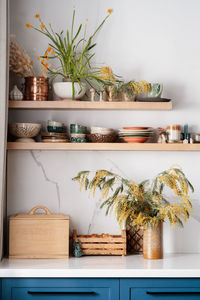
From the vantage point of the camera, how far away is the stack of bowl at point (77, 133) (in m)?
2.73

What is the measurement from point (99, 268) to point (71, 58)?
51.9 inches

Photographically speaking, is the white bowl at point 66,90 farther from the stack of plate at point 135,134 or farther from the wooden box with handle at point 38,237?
the wooden box with handle at point 38,237

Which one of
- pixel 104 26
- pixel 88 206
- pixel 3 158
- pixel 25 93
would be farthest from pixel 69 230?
pixel 104 26

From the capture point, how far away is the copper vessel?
2.74m

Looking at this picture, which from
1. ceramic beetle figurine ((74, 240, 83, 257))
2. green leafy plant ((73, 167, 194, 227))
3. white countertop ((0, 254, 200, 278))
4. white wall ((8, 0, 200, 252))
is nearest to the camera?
white countertop ((0, 254, 200, 278))

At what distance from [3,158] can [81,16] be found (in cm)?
110

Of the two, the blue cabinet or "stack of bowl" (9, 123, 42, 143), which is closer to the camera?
the blue cabinet

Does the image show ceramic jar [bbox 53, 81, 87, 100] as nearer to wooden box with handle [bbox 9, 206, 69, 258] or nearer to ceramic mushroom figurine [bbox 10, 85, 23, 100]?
ceramic mushroom figurine [bbox 10, 85, 23, 100]

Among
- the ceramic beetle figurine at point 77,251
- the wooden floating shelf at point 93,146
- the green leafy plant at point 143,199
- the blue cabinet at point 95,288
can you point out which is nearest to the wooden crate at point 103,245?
the ceramic beetle figurine at point 77,251

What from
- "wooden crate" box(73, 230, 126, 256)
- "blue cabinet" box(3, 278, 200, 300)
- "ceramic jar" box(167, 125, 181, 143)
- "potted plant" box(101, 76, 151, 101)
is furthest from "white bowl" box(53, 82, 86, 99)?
"blue cabinet" box(3, 278, 200, 300)

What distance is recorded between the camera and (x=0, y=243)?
100 inches

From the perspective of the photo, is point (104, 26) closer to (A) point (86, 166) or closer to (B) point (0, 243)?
(A) point (86, 166)

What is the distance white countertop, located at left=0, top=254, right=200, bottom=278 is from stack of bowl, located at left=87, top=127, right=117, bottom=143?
74cm

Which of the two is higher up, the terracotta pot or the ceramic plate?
the ceramic plate
